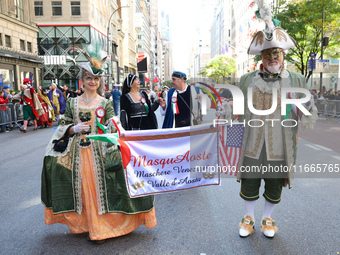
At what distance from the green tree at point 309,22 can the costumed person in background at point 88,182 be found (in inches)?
660

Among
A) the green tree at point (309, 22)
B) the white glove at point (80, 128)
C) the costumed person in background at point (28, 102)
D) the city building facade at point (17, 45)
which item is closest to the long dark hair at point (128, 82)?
the white glove at point (80, 128)

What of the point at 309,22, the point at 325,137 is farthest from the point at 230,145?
the point at 309,22

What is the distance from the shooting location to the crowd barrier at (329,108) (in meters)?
15.2

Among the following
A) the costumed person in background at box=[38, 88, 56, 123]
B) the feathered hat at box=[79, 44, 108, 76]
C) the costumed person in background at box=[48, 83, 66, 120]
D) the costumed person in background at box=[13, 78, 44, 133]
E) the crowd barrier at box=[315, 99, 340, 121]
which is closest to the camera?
the feathered hat at box=[79, 44, 108, 76]

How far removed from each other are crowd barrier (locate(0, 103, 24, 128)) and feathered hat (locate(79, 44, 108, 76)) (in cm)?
1076

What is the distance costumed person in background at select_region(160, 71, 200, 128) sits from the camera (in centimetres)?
541

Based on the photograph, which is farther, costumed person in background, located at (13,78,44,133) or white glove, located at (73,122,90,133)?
costumed person in background, located at (13,78,44,133)

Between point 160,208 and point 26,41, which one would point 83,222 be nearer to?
point 160,208

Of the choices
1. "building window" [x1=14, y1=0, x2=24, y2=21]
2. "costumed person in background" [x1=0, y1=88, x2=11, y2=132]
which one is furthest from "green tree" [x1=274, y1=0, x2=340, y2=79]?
"building window" [x1=14, y1=0, x2=24, y2=21]

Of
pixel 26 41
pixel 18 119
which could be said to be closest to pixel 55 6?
pixel 26 41

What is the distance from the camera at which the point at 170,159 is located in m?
3.37

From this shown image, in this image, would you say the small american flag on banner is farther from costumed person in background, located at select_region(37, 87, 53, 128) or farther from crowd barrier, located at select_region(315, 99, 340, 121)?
crowd barrier, located at select_region(315, 99, 340, 121)

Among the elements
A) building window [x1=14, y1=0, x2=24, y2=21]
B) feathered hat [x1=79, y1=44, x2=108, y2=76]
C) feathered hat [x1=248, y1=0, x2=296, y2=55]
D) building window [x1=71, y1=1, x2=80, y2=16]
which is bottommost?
feathered hat [x1=79, y1=44, x2=108, y2=76]

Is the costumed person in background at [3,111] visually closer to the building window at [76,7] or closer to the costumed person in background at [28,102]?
the costumed person in background at [28,102]
